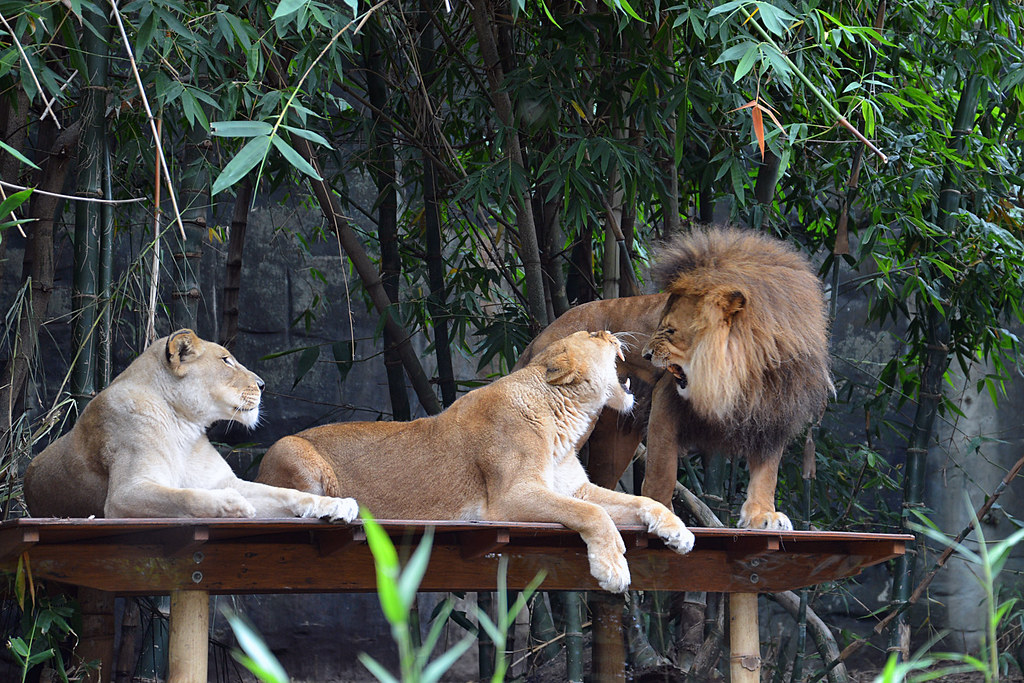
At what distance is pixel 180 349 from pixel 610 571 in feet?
4.39

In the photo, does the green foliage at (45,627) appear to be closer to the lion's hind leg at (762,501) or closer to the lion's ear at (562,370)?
the lion's ear at (562,370)

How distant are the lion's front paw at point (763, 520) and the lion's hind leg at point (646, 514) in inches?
16.6

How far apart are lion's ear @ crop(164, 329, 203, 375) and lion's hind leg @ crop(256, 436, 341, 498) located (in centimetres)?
46

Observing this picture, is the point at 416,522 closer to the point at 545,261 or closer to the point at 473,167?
the point at 545,261

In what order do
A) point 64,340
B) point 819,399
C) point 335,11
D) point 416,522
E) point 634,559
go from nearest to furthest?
point 416,522 < point 335,11 < point 634,559 < point 819,399 < point 64,340

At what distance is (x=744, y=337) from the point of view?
3.48 meters

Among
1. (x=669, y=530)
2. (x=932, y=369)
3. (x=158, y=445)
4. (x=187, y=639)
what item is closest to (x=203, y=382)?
(x=158, y=445)

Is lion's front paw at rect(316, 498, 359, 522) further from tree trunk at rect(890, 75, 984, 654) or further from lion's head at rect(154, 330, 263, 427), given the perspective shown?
tree trunk at rect(890, 75, 984, 654)

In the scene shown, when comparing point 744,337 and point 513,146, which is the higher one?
point 513,146

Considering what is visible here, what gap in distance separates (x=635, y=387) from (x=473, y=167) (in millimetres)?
1541

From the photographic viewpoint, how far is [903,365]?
199 inches

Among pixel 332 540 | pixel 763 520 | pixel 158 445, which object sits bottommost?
pixel 763 520

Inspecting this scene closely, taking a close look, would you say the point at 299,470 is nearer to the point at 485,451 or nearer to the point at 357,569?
the point at 357,569

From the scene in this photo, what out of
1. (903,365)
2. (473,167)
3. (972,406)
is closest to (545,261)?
(473,167)
